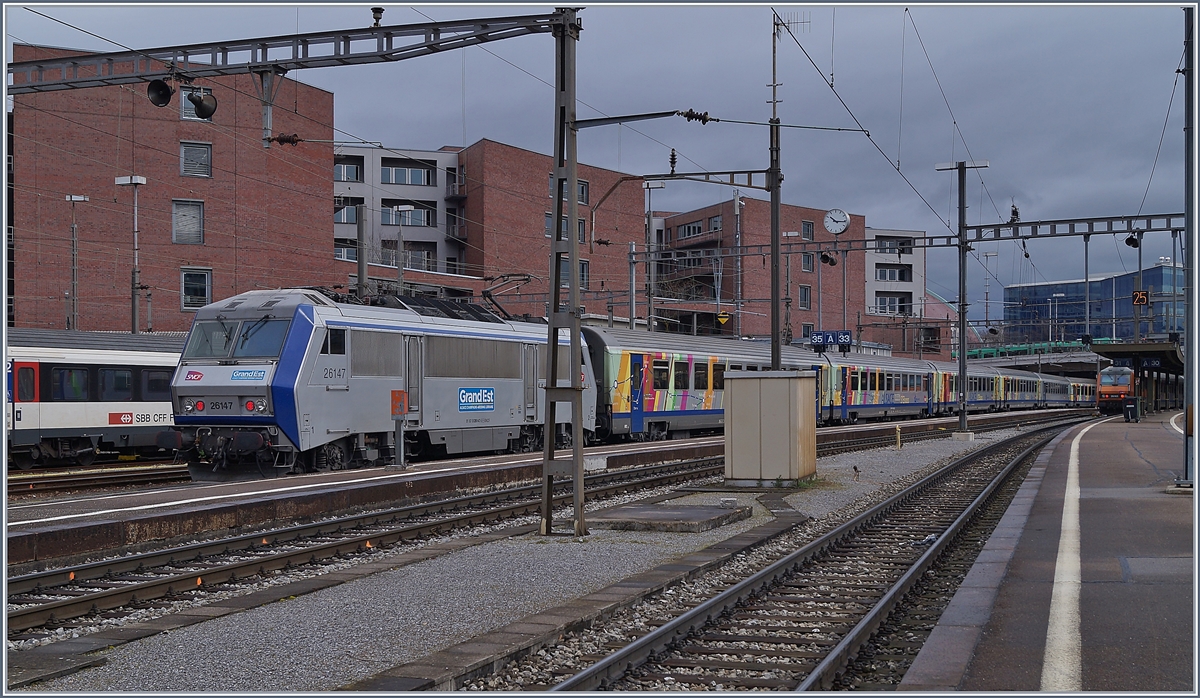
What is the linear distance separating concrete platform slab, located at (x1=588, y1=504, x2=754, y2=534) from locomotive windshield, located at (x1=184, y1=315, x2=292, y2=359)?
685 centimetres

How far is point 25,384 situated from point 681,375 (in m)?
17.0

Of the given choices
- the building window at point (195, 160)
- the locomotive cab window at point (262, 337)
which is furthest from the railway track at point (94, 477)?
the building window at point (195, 160)

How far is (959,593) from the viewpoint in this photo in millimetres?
8398

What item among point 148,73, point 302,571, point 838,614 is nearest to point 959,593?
point 838,614

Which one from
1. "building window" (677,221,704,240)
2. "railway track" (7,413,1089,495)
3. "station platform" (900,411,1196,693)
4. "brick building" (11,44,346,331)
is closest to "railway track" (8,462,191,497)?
"railway track" (7,413,1089,495)

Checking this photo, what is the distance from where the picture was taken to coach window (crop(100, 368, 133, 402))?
23920 millimetres

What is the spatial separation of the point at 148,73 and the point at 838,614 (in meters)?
11.6

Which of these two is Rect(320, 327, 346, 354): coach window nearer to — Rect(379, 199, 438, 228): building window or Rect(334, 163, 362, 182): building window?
Rect(379, 199, 438, 228): building window

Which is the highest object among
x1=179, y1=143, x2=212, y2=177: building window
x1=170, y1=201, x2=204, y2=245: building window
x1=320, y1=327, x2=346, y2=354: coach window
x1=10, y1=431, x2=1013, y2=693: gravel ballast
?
x1=179, y1=143, x2=212, y2=177: building window

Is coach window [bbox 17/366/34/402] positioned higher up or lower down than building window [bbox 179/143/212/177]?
lower down

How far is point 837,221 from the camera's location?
106ft

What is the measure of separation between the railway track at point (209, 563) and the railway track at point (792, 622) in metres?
4.37

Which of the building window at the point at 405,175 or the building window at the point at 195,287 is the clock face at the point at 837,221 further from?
the building window at the point at 405,175

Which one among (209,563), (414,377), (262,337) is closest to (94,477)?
(262,337)
